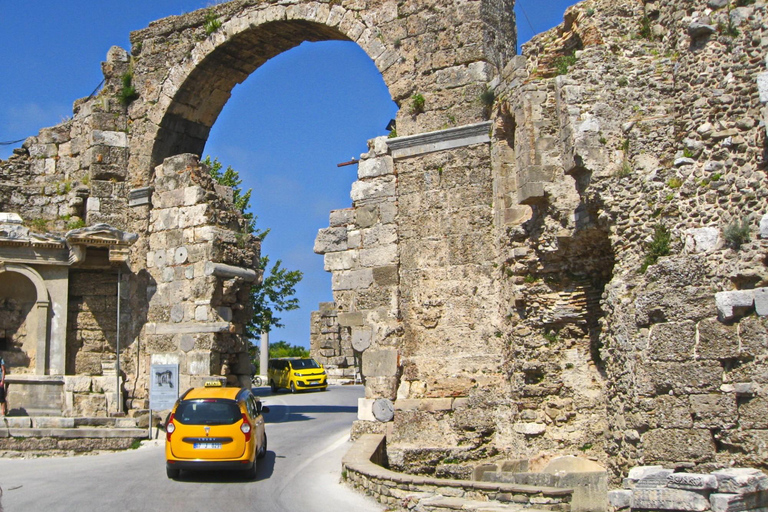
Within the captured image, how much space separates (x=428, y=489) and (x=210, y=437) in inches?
112

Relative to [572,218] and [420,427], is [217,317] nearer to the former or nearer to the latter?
→ [420,427]

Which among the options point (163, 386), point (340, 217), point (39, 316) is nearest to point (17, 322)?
point (39, 316)

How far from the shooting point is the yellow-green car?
25.3 metres

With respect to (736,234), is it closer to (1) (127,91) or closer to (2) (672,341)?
(2) (672,341)

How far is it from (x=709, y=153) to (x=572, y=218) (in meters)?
2.44

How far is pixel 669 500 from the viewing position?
630 centimetres

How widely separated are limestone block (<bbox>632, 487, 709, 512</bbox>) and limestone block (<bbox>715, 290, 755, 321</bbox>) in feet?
4.39

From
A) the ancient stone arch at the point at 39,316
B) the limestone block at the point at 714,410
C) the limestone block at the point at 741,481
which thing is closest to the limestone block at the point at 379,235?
the ancient stone arch at the point at 39,316

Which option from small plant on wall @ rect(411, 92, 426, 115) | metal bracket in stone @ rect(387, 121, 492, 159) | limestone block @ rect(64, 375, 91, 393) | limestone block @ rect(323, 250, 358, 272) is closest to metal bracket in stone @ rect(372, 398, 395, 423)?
limestone block @ rect(323, 250, 358, 272)

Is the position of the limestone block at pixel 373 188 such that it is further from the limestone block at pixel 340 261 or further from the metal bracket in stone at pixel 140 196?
the metal bracket in stone at pixel 140 196

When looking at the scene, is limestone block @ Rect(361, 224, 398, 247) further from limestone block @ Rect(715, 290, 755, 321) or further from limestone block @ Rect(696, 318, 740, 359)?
limestone block @ Rect(715, 290, 755, 321)

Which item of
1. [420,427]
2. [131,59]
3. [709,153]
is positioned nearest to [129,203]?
[131,59]

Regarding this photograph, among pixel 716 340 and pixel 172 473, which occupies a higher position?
pixel 716 340

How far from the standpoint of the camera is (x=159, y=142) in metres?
15.7
